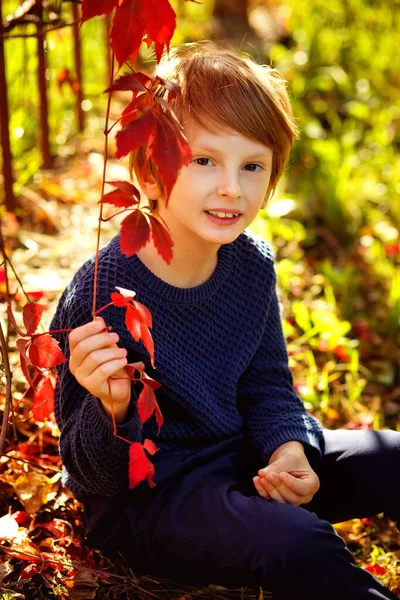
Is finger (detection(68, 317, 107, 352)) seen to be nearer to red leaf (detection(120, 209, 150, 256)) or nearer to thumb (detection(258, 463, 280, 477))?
red leaf (detection(120, 209, 150, 256))

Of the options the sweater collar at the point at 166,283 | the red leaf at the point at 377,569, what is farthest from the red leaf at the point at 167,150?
the red leaf at the point at 377,569

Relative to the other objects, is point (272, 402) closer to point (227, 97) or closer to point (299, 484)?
point (299, 484)

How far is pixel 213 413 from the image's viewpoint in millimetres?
1791

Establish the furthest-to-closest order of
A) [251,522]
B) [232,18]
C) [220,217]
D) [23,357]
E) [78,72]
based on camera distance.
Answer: [232,18] → [78,72] → [220,217] → [251,522] → [23,357]

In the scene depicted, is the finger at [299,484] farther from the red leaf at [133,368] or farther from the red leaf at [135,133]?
the red leaf at [135,133]

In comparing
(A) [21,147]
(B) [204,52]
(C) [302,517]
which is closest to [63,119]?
(A) [21,147]

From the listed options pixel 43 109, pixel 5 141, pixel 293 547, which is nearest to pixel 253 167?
pixel 293 547

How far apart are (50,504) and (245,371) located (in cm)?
61

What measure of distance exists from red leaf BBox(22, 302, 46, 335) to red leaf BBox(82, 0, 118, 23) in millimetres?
585

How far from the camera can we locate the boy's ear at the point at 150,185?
1712 millimetres

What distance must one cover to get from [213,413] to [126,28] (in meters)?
0.94

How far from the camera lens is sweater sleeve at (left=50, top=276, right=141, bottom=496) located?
1.54 meters

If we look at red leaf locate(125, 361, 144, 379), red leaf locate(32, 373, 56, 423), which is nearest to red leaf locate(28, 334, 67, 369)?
red leaf locate(125, 361, 144, 379)

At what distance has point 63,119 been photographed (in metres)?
3.83
